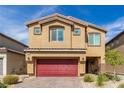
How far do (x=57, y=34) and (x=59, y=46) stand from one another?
5.09 feet

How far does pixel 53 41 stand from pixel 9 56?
6.01 m

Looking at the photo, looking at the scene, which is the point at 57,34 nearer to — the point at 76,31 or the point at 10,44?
the point at 76,31

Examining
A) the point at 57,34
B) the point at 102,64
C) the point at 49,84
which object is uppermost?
the point at 57,34

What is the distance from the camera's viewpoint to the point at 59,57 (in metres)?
35.3

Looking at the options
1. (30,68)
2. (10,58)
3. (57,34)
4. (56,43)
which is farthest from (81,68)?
(10,58)

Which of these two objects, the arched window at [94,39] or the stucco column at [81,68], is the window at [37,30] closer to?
the stucco column at [81,68]

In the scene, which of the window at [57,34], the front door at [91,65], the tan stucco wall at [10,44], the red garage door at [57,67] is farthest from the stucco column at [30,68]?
the front door at [91,65]

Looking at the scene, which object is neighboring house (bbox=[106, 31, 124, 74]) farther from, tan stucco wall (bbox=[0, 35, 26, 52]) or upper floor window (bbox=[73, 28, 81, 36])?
tan stucco wall (bbox=[0, 35, 26, 52])

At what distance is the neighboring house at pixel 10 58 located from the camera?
35.6m

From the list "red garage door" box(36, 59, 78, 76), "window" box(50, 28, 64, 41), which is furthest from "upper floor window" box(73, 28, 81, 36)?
"red garage door" box(36, 59, 78, 76)

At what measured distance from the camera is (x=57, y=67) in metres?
35.7

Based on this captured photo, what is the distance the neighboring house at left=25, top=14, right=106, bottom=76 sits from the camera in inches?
1366

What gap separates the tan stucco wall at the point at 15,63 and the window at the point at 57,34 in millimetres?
6060
